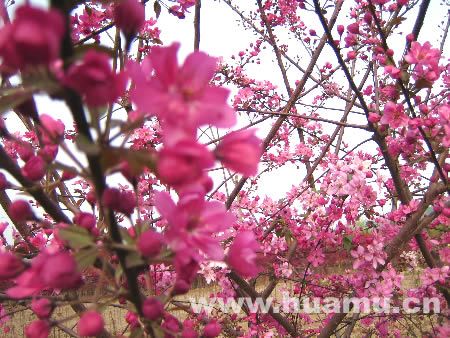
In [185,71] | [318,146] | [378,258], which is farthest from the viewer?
[318,146]

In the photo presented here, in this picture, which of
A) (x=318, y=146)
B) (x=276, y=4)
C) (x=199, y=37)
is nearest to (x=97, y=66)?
(x=199, y=37)

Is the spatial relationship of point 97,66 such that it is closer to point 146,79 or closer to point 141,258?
point 146,79

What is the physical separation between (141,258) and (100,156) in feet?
0.66

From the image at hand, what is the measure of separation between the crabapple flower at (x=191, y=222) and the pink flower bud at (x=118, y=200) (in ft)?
0.24

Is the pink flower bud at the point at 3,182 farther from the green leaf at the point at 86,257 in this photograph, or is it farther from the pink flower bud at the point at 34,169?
the green leaf at the point at 86,257

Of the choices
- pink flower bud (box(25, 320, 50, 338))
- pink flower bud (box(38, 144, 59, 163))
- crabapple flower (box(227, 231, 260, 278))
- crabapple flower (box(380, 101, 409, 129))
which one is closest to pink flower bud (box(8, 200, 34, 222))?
pink flower bud (box(38, 144, 59, 163))

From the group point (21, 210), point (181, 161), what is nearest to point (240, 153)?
point (181, 161)

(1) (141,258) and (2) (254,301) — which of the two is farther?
(2) (254,301)

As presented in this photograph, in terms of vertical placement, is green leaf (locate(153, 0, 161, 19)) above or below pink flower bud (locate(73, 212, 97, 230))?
above

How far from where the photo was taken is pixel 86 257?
0.66 metres

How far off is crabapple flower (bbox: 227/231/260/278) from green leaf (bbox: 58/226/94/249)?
0.95 ft

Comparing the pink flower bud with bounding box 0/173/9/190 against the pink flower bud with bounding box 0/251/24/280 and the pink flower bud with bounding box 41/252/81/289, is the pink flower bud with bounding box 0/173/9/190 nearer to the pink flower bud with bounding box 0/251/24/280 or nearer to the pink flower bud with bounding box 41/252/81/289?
the pink flower bud with bounding box 0/251/24/280

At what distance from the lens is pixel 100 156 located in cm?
55

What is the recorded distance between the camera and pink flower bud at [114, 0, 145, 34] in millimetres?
687
